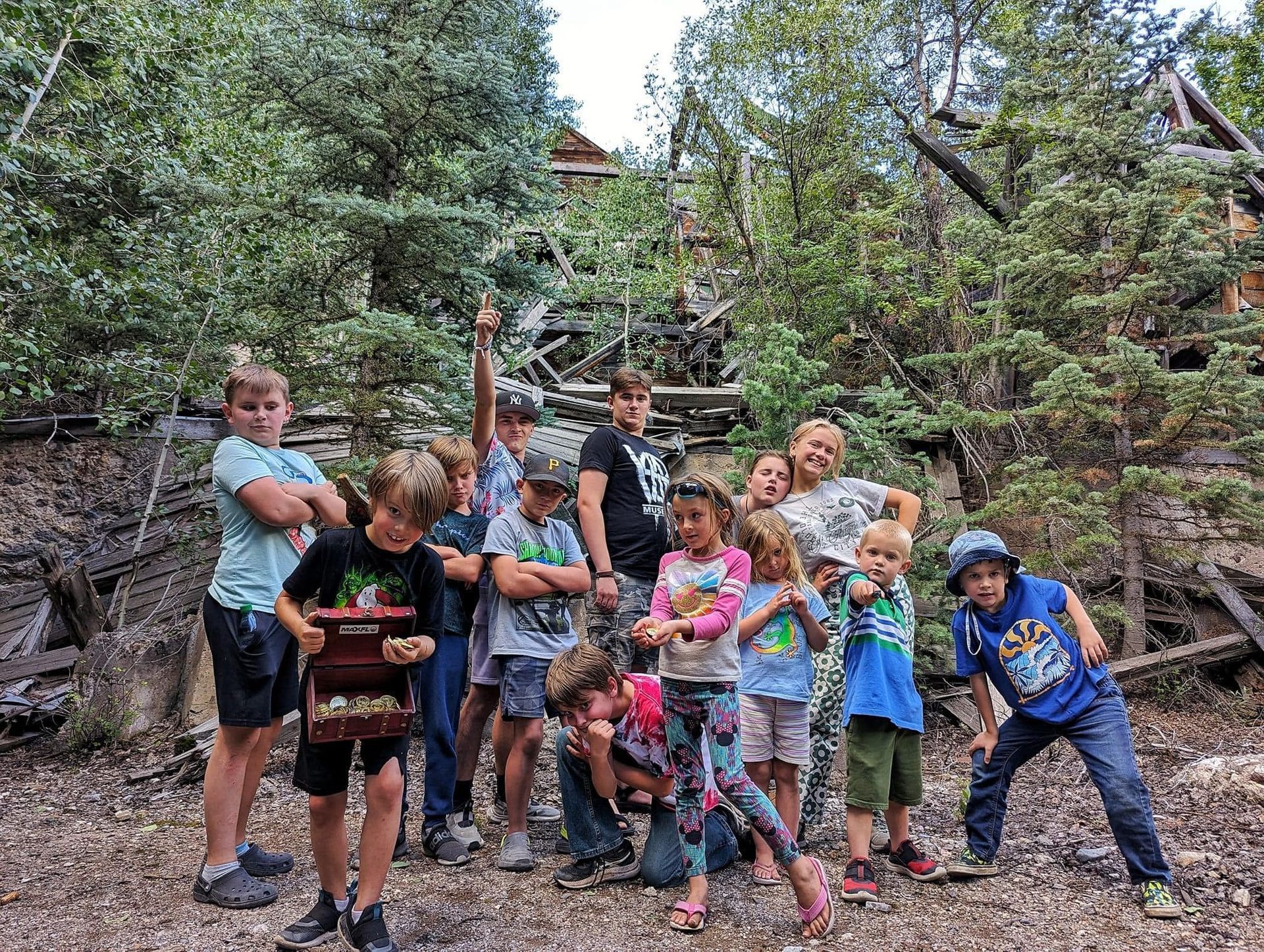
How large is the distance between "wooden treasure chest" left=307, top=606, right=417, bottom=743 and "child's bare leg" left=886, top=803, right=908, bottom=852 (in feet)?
7.08

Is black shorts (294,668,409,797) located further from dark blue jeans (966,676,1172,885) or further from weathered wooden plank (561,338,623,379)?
weathered wooden plank (561,338,623,379)

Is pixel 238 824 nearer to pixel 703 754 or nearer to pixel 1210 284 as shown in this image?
pixel 703 754

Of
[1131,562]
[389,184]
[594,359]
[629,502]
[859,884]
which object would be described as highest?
[389,184]

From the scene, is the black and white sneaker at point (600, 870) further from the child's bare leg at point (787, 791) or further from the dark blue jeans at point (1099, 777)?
the dark blue jeans at point (1099, 777)

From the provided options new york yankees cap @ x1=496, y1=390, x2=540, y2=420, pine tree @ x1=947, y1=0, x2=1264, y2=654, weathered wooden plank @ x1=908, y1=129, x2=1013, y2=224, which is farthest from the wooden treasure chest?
weathered wooden plank @ x1=908, y1=129, x2=1013, y2=224

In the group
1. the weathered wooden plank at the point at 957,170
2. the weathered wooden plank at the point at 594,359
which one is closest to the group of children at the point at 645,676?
the weathered wooden plank at the point at 957,170

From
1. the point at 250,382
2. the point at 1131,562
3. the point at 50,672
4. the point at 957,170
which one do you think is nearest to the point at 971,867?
the point at 250,382

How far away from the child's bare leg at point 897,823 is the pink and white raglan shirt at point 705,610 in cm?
114

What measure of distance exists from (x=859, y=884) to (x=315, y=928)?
2.02 meters

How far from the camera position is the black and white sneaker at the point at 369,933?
2.47 meters

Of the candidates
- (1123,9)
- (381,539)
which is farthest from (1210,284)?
(381,539)

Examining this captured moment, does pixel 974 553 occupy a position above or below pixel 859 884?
above

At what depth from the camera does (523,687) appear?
138 inches

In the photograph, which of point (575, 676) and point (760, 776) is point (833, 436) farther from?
point (575, 676)
